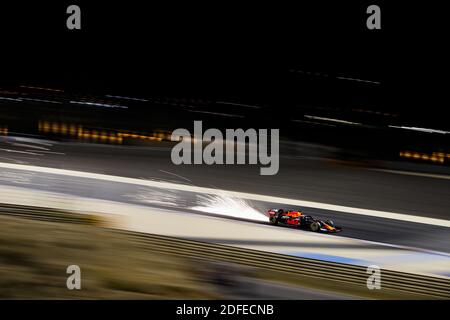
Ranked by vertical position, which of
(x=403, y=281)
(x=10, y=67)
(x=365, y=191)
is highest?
(x=10, y=67)

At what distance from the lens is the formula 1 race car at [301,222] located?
6027 millimetres

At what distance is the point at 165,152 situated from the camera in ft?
31.2

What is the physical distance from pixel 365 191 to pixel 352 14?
593cm

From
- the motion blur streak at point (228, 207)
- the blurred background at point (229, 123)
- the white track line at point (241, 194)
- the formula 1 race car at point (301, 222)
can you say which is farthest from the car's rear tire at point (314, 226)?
the white track line at point (241, 194)

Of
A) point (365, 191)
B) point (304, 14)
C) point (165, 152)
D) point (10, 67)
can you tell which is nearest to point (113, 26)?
point (10, 67)

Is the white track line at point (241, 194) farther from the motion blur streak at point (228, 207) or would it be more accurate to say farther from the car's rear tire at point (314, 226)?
the car's rear tire at point (314, 226)

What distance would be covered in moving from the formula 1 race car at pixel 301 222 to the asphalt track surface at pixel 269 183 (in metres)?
0.15

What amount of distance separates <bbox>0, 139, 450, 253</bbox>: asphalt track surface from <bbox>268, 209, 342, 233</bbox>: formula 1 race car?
15 cm

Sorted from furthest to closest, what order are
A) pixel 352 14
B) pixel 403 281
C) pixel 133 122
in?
1. pixel 352 14
2. pixel 133 122
3. pixel 403 281

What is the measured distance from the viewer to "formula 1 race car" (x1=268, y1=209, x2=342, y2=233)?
19.8 ft

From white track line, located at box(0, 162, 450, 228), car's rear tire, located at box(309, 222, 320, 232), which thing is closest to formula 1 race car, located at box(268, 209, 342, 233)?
car's rear tire, located at box(309, 222, 320, 232)

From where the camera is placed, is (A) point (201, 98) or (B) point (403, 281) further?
(A) point (201, 98)

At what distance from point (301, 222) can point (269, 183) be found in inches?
79.1

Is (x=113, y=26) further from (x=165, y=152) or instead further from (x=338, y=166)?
(x=338, y=166)
